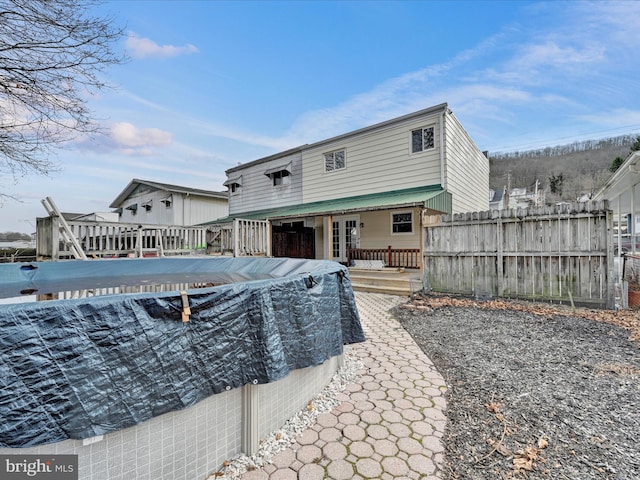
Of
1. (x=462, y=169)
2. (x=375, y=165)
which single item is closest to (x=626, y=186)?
(x=462, y=169)

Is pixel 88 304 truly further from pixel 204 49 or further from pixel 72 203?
pixel 72 203

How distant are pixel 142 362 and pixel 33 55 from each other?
304 inches

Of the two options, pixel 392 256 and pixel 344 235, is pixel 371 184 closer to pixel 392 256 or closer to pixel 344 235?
pixel 344 235

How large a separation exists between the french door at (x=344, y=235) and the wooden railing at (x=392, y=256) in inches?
31.9

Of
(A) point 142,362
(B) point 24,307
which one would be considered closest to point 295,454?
(A) point 142,362

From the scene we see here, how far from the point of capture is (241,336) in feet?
6.29

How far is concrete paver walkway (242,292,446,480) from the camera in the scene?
1.89 meters

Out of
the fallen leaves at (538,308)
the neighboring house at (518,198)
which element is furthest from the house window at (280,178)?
the neighboring house at (518,198)

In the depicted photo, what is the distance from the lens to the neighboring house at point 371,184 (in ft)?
31.7

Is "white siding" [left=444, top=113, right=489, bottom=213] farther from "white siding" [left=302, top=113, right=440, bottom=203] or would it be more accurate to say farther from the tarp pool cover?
the tarp pool cover

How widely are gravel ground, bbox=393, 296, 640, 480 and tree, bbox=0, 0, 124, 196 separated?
8336 mm

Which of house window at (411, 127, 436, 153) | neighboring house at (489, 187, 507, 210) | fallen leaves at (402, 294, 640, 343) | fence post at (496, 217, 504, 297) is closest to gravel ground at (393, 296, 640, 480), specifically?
fallen leaves at (402, 294, 640, 343)

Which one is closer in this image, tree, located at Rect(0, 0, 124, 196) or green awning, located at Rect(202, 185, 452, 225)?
tree, located at Rect(0, 0, 124, 196)

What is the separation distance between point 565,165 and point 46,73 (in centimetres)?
5242
